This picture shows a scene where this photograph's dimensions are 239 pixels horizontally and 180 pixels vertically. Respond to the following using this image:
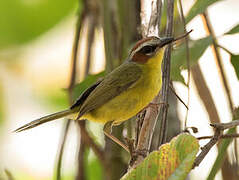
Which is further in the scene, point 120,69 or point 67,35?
point 67,35

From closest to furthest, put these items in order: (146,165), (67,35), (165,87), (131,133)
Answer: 1. (146,165)
2. (165,87)
3. (131,133)
4. (67,35)

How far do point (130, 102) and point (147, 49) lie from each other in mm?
386

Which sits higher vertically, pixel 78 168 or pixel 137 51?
pixel 137 51

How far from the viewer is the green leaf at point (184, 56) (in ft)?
9.11

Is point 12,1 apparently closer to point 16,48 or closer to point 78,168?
point 16,48

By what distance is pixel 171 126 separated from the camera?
11.3ft

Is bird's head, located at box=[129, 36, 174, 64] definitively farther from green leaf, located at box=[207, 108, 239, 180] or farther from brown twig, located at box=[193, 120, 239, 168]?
brown twig, located at box=[193, 120, 239, 168]

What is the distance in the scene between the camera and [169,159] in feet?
5.76

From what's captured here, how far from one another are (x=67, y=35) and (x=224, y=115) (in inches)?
70.8

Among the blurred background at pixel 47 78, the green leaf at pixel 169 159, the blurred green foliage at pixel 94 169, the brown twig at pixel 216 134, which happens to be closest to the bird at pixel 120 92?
the blurred background at pixel 47 78

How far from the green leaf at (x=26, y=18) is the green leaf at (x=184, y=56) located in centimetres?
175

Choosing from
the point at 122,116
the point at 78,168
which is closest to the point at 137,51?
the point at 122,116

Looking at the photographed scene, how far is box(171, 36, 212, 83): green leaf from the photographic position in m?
2.78

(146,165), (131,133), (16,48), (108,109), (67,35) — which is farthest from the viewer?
(67,35)
